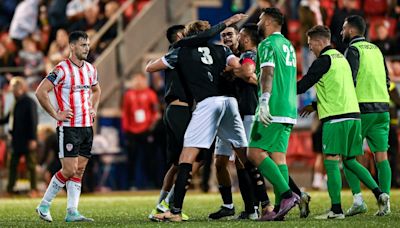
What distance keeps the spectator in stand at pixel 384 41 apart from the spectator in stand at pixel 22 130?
662 cm

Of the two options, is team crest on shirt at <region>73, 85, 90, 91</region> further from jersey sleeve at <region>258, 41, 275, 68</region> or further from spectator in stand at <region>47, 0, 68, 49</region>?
spectator in stand at <region>47, 0, 68, 49</region>

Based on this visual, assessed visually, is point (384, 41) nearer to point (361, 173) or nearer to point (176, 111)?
point (361, 173)

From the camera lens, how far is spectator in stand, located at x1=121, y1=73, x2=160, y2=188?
68.5ft

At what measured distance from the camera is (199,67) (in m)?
11.0

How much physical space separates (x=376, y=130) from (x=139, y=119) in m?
9.34

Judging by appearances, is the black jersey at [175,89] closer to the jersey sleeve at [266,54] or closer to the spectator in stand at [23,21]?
the jersey sleeve at [266,54]

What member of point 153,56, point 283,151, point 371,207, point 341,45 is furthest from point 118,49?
point 283,151

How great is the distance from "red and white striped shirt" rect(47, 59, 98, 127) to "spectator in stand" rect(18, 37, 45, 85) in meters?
10.8

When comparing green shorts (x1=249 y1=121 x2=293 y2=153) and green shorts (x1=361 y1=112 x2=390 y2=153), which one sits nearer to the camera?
green shorts (x1=249 y1=121 x2=293 y2=153)

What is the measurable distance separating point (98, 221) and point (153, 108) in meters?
9.70

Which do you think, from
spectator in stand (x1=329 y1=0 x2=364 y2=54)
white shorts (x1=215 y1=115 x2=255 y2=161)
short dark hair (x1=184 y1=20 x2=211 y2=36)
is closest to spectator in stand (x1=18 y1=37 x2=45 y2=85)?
spectator in stand (x1=329 y1=0 x2=364 y2=54)

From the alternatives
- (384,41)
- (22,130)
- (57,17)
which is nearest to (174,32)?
(22,130)

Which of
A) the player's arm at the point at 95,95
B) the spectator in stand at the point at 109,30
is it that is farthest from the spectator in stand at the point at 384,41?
the player's arm at the point at 95,95

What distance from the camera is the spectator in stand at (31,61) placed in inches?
882
